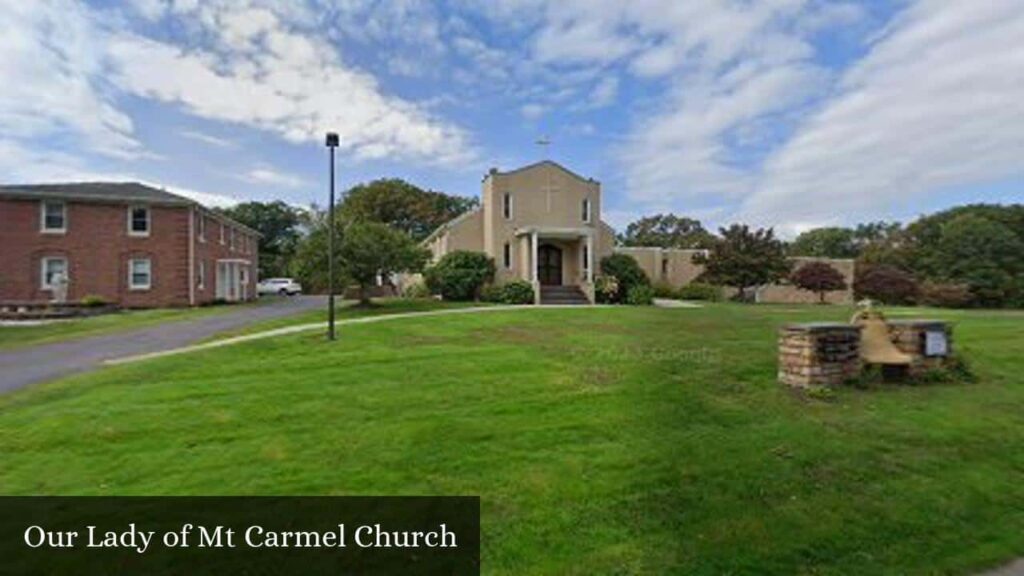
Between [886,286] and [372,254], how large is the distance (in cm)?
3064

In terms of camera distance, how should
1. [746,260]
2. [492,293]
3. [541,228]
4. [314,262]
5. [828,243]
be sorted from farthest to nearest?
[828,243], [746,260], [541,228], [492,293], [314,262]

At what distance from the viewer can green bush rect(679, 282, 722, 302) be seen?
3425cm

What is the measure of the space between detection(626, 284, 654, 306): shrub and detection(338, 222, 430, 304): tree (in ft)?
31.0

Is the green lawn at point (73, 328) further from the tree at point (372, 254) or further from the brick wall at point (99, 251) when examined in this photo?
the brick wall at point (99, 251)

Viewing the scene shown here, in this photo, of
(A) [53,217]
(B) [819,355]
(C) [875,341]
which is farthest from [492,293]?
(B) [819,355]

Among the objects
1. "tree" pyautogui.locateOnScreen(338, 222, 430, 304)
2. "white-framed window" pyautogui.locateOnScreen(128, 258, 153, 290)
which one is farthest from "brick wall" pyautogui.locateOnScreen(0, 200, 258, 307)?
"tree" pyautogui.locateOnScreen(338, 222, 430, 304)

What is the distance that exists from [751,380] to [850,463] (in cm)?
264

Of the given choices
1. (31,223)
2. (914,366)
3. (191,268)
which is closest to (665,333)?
(914,366)

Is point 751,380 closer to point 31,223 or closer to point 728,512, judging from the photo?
point 728,512

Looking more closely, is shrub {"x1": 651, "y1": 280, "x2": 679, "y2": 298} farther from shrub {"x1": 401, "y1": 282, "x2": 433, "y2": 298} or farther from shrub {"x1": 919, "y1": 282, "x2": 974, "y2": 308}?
shrub {"x1": 919, "y1": 282, "x2": 974, "y2": 308}

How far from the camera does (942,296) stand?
128 ft

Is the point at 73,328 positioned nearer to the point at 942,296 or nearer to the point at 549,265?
the point at 549,265

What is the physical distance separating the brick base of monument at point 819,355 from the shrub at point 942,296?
115 ft

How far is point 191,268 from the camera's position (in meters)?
31.2
